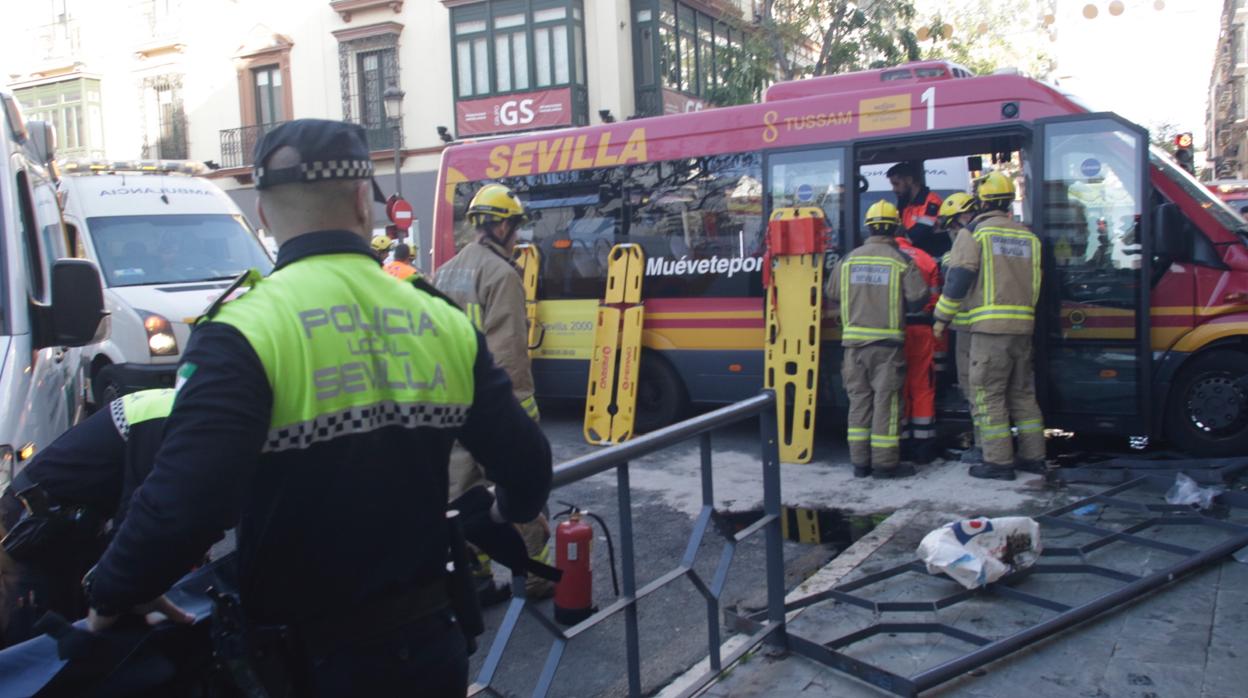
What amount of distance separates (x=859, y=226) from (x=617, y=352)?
2.22 metres

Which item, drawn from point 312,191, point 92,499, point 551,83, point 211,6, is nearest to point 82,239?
point 92,499

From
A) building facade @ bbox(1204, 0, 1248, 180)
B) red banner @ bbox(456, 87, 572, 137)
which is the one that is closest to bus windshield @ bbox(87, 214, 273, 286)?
red banner @ bbox(456, 87, 572, 137)

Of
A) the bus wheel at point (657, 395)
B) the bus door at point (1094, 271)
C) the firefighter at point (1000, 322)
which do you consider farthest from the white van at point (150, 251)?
the bus door at point (1094, 271)

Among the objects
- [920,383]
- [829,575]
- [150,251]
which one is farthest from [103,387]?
[920,383]

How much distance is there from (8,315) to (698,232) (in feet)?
18.1

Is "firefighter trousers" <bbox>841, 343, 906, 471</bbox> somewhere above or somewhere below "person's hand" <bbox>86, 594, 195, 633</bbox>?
below

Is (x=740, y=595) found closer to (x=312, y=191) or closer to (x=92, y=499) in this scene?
(x=92, y=499)

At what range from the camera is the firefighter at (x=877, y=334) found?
7.24 metres

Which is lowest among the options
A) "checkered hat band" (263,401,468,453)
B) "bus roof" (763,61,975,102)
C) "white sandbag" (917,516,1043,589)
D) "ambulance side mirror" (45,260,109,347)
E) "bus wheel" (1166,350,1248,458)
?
"white sandbag" (917,516,1043,589)

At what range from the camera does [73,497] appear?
Answer: 2820mm

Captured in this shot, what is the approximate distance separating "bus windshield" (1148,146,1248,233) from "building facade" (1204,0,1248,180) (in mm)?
42835

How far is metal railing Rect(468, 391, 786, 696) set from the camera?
291 centimetres

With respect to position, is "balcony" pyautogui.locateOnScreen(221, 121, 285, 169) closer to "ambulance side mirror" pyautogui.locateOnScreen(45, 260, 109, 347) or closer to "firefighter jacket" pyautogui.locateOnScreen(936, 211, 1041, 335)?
"firefighter jacket" pyautogui.locateOnScreen(936, 211, 1041, 335)

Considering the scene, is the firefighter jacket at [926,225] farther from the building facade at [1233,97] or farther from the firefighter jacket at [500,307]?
the building facade at [1233,97]
